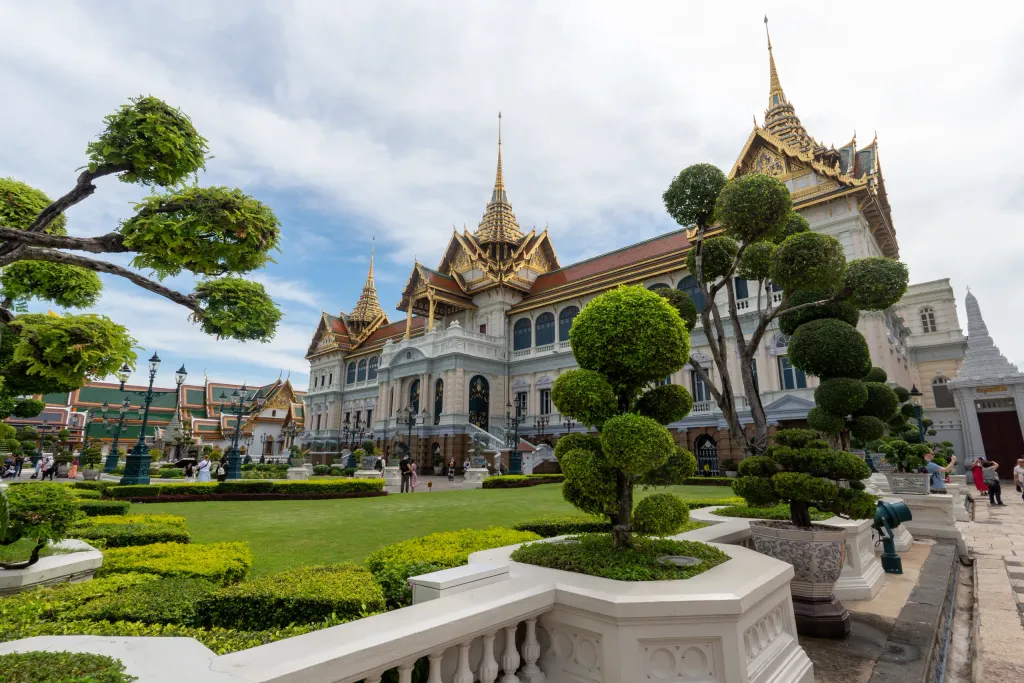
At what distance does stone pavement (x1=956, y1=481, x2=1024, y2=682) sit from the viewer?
14.3 ft

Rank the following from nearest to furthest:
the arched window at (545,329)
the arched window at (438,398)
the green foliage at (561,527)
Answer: the green foliage at (561,527) → the arched window at (545,329) → the arched window at (438,398)

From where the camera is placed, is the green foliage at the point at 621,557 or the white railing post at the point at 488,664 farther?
the green foliage at the point at 621,557

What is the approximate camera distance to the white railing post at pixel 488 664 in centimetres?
260

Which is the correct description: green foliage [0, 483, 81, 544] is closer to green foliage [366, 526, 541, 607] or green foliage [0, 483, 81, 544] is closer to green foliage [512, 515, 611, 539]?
green foliage [366, 526, 541, 607]

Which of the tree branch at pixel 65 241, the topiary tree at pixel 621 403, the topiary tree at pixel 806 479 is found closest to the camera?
the topiary tree at pixel 621 403

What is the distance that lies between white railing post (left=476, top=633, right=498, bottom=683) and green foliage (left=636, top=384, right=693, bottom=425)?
8.10ft

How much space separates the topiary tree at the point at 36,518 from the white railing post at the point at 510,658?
4076 mm

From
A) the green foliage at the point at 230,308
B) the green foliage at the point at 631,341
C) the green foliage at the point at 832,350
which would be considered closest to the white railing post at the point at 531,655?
the green foliage at the point at 631,341

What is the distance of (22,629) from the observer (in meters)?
2.90

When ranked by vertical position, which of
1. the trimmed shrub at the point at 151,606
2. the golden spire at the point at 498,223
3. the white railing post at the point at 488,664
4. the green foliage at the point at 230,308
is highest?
the golden spire at the point at 498,223

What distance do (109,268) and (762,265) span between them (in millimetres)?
10595

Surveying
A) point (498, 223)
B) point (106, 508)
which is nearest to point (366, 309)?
point (498, 223)

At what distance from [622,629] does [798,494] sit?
338 cm

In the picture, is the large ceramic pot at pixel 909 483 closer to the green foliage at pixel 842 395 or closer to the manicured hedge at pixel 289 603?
the green foliage at pixel 842 395
